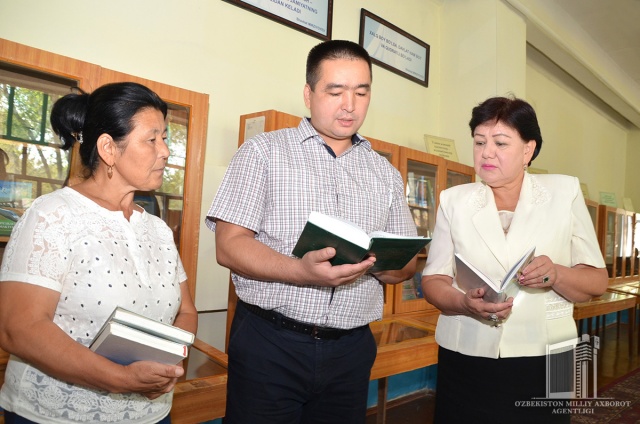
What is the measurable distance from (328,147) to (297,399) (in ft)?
2.51

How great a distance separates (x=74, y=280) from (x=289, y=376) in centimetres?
61

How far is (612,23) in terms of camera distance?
534 cm

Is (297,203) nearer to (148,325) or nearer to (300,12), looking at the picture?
(148,325)

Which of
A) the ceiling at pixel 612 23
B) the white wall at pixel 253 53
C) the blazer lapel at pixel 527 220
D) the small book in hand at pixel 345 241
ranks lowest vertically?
the small book in hand at pixel 345 241

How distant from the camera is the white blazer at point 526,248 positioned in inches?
56.2

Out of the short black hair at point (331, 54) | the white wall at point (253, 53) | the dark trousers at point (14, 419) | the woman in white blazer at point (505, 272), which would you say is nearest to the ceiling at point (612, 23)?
the white wall at point (253, 53)

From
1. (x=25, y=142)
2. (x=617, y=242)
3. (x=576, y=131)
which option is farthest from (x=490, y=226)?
(x=617, y=242)

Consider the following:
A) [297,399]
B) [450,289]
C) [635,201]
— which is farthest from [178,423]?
[635,201]

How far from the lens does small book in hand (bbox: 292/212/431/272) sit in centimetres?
101

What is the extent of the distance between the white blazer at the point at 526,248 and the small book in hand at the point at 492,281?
0.11 meters

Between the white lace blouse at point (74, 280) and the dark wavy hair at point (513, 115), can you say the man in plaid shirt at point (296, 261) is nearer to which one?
the white lace blouse at point (74, 280)

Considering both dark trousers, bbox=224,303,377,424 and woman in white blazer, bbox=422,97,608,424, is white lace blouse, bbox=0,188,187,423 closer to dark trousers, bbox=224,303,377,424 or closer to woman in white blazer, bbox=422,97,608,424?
dark trousers, bbox=224,303,377,424

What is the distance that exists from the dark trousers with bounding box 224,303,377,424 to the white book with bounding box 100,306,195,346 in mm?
348

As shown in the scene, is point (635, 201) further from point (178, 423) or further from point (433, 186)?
point (178, 423)
